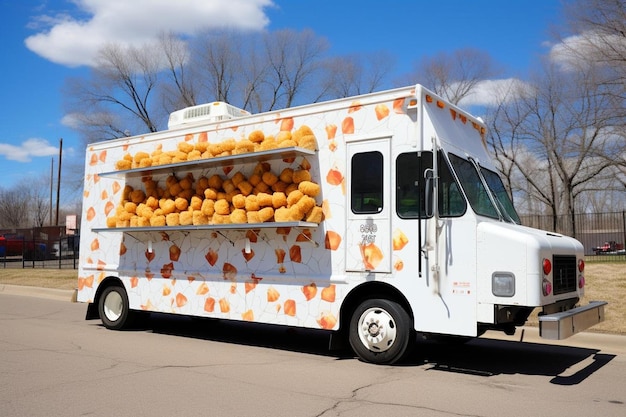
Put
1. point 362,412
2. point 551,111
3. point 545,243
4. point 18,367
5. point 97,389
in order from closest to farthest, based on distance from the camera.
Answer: point 362,412
point 97,389
point 545,243
point 18,367
point 551,111

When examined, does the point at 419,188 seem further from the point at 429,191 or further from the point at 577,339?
the point at 577,339

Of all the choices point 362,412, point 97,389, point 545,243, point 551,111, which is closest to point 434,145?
point 545,243

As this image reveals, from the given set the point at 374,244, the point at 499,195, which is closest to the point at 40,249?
the point at 374,244

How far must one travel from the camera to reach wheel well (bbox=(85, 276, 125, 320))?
977 centimetres

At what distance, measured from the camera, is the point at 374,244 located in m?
6.88

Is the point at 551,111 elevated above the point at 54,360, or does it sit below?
above

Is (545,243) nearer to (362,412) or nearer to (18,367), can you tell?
(362,412)

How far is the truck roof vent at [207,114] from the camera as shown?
29.9 ft

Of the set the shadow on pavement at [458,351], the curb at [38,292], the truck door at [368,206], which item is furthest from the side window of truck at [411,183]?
the curb at [38,292]

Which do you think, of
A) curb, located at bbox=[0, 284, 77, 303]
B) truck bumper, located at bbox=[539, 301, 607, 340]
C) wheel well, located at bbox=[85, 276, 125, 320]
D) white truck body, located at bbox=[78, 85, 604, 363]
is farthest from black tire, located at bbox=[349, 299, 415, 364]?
curb, located at bbox=[0, 284, 77, 303]

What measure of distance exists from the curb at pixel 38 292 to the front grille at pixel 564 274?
1335cm

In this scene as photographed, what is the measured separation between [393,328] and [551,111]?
26984 mm

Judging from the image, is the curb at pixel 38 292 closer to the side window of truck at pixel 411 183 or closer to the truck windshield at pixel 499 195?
the side window of truck at pixel 411 183

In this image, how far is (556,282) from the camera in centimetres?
639
